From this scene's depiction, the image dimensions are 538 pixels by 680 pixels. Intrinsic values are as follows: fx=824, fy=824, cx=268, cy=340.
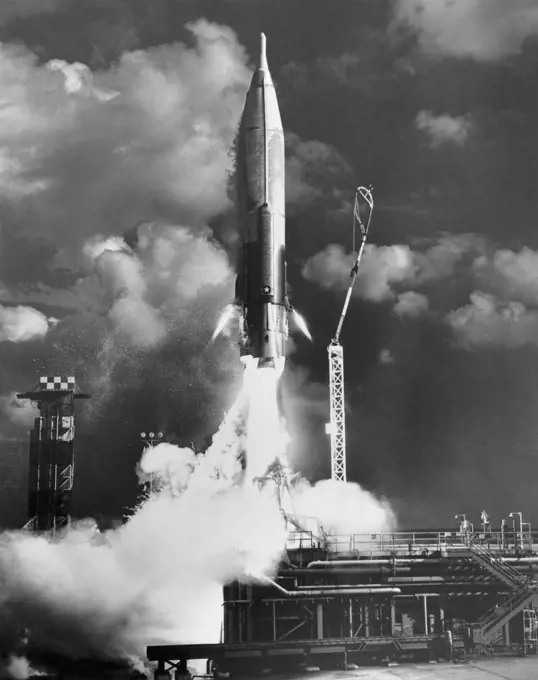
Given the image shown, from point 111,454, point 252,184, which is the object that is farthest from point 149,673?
point 111,454

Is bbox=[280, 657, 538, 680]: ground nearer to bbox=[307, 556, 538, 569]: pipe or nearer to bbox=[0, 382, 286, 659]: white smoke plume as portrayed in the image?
bbox=[307, 556, 538, 569]: pipe

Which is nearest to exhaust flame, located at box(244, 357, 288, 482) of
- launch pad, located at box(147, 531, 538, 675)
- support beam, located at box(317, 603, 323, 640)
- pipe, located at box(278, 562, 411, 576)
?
launch pad, located at box(147, 531, 538, 675)

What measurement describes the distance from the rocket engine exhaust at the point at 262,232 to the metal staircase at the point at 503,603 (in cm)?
1073

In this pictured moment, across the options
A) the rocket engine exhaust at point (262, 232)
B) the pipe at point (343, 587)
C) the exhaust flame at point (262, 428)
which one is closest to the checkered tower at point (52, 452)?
the exhaust flame at point (262, 428)

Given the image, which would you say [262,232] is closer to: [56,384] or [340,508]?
[56,384]

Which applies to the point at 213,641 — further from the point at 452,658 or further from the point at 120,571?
the point at 452,658

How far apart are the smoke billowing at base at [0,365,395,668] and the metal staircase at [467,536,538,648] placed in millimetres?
7364

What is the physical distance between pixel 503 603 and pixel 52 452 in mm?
21103

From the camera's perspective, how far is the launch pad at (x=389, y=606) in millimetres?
28922

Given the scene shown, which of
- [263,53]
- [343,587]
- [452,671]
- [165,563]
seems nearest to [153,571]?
[165,563]

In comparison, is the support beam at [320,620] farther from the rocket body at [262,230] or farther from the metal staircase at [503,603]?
the rocket body at [262,230]

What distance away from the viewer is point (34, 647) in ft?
108

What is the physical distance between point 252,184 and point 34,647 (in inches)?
800

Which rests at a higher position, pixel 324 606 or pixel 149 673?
pixel 324 606
